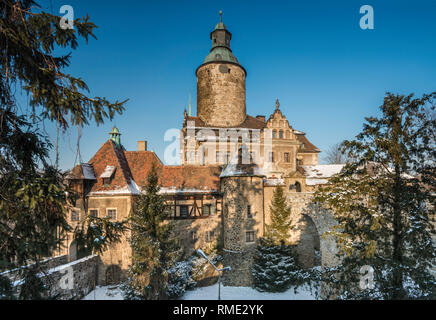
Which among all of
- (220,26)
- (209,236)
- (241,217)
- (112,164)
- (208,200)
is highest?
(220,26)

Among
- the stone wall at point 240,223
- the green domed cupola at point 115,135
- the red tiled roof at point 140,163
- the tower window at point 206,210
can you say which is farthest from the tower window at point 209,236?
the green domed cupola at point 115,135

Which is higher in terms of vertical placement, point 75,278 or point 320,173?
point 320,173

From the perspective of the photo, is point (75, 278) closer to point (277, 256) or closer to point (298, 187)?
point (277, 256)

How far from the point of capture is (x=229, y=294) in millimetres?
17672

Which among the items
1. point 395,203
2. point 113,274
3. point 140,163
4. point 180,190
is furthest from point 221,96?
point 395,203

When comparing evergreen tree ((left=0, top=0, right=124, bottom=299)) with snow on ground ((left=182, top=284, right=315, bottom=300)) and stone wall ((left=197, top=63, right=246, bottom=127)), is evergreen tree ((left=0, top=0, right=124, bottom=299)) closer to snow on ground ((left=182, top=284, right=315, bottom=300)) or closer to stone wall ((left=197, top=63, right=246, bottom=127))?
snow on ground ((left=182, top=284, right=315, bottom=300))

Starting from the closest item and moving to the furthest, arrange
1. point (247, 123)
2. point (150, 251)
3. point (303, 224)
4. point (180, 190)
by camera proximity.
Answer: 1. point (150, 251)
2. point (303, 224)
3. point (180, 190)
4. point (247, 123)

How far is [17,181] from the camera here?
406 cm

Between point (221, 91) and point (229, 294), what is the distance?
2214cm

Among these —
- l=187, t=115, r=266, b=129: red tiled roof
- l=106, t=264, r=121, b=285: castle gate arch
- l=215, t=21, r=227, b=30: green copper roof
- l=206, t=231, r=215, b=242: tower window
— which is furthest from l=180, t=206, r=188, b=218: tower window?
l=215, t=21, r=227, b=30: green copper roof

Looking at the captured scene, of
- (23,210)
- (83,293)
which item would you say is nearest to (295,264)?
(83,293)

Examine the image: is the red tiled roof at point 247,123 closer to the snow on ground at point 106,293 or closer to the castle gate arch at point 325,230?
the castle gate arch at point 325,230

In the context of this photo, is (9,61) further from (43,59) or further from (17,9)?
(17,9)

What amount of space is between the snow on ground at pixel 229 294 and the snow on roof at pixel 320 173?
8.15 m
